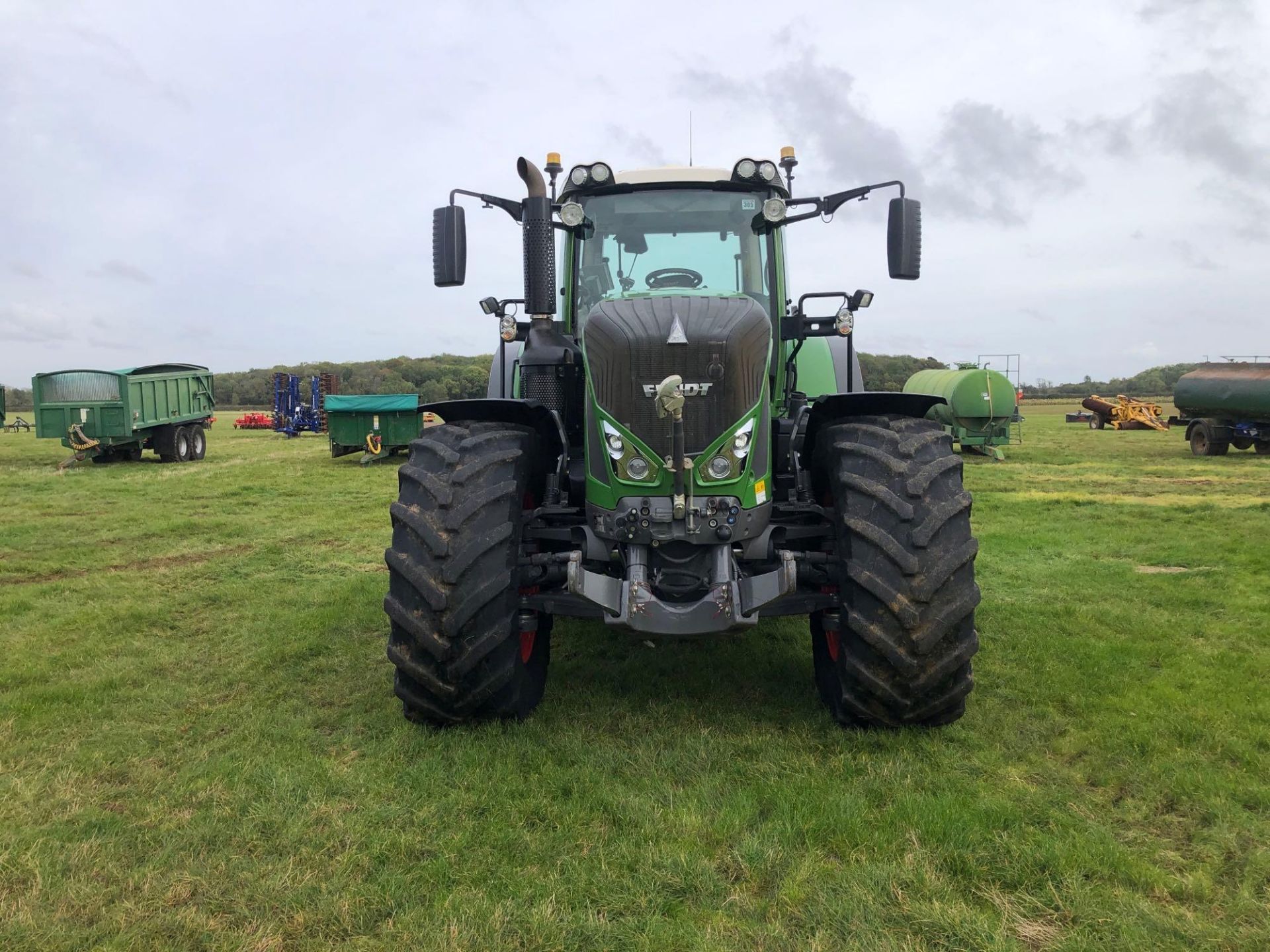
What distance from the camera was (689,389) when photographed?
3.78m

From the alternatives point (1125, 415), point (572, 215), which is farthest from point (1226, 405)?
point (572, 215)

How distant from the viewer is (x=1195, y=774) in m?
3.56

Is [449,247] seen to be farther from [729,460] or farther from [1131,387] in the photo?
[1131,387]

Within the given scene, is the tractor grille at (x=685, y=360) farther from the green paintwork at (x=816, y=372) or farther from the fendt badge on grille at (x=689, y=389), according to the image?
the green paintwork at (x=816, y=372)

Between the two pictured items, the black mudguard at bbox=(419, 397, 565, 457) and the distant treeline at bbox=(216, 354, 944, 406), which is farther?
the distant treeline at bbox=(216, 354, 944, 406)

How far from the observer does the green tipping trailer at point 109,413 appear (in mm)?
19078

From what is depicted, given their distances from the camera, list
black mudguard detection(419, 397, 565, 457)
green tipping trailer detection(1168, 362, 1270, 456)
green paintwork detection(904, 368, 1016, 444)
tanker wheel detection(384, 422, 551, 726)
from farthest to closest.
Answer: green paintwork detection(904, 368, 1016, 444) < green tipping trailer detection(1168, 362, 1270, 456) < black mudguard detection(419, 397, 565, 457) < tanker wheel detection(384, 422, 551, 726)

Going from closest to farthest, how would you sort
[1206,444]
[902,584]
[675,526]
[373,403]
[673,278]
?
[902,584] < [675,526] < [673,278] < [373,403] < [1206,444]

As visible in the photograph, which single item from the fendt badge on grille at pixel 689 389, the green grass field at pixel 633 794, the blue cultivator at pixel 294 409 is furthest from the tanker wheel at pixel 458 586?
the blue cultivator at pixel 294 409

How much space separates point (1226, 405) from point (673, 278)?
20.1 meters

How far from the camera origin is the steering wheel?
509cm

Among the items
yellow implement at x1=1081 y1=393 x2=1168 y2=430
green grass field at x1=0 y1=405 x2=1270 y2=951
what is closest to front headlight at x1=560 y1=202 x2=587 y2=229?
green grass field at x1=0 y1=405 x2=1270 y2=951

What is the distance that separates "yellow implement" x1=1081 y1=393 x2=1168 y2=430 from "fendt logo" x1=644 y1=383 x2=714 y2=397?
31165 millimetres

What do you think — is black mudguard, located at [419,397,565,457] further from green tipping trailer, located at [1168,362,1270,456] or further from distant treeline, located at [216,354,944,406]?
green tipping trailer, located at [1168,362,1270,456]
